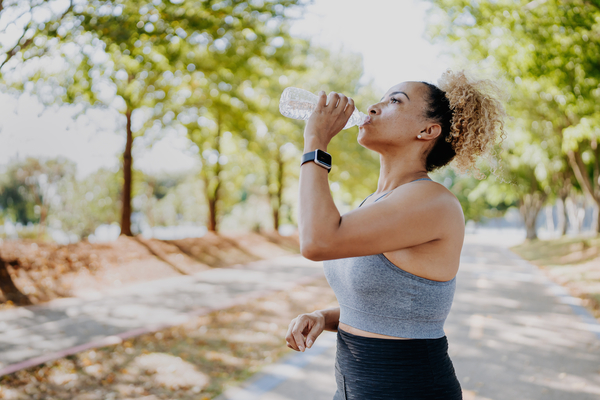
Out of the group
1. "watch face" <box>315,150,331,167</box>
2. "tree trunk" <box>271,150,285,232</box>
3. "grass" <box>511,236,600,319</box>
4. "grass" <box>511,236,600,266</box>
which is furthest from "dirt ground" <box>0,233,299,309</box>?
"grass" <box>511,236,600,266</box>

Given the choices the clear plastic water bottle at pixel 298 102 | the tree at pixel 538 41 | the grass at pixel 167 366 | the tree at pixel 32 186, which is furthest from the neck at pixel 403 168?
the tree at pixel 32 186

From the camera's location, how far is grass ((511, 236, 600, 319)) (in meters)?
10.5

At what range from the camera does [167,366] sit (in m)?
5.69

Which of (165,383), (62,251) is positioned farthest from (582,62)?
(62,251)

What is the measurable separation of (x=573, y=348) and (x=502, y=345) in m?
0.94

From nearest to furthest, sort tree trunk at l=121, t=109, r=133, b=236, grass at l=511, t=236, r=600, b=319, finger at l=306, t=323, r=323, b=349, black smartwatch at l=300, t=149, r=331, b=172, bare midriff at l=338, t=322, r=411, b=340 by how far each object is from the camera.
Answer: black smartwatch at l=300, t=149, r=331, b=172 < bare midriff at l=338, t=322, r=411, b=340 < finger at l=306, t=323, r=323, b=349 < grass at l=511, t=236, r=600, b=319 < tree trunk at l=121, t=109, r=133, b=236

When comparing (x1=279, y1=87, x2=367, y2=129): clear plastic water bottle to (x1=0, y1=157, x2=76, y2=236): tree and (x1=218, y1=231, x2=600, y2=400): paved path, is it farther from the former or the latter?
(x1=0, y1=157, x2=76, y2=236): tree

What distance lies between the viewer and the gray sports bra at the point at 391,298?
157 centimetres

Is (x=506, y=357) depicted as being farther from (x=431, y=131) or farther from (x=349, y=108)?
(x=349, y=108)

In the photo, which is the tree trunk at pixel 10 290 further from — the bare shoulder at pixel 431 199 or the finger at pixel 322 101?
the bare shoulder at pixel 431 199

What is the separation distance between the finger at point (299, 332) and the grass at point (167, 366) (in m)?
3.32

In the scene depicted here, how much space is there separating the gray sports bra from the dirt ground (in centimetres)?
942

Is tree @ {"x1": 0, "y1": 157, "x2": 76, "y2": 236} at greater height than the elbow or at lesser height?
lesser

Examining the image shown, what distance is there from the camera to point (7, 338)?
6.84 meters
